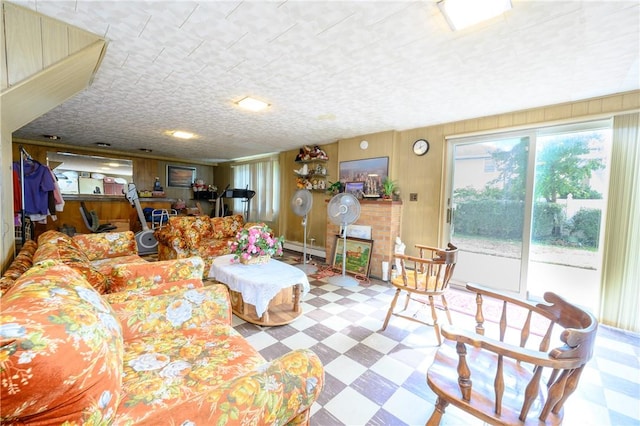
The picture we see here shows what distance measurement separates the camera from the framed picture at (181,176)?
707 centimetres

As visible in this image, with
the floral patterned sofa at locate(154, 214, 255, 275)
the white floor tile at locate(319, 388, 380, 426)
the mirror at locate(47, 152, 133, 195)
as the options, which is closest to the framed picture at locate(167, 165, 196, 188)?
the mirror at locate(47, 152, 133, 195)

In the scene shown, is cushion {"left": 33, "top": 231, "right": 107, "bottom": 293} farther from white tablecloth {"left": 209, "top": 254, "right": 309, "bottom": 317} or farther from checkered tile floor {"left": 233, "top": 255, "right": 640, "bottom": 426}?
checkered tile floor {"left": 233, "top": 255, "right": 640, "bottom": 426}

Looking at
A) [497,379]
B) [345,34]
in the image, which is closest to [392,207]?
[345,34]

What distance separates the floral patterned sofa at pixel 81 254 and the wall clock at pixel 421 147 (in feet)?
12.1

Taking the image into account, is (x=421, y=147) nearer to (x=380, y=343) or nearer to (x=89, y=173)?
(x=380, y=343)

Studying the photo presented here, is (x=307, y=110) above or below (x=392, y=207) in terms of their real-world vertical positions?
above

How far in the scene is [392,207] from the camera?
3641mm

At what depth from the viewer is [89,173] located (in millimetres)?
5750

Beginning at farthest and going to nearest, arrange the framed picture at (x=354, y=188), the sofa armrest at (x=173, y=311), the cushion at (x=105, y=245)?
the framed picture at (x=354, y=188), the cushion at (x=105, y=245), the sofa armrest at (x=173, y=311)

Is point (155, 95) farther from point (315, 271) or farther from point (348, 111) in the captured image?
point (315, 271)

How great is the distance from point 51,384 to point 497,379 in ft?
4.44

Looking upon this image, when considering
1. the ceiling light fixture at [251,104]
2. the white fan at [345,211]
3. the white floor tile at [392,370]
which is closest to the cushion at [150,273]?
the white floor tile at [392,370]

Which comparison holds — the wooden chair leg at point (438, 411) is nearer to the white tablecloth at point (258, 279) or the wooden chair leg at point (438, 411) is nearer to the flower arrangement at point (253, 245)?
the white tablecloth at point (258, 279)

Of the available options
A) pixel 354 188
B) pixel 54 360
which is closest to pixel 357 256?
pixel 354 188
